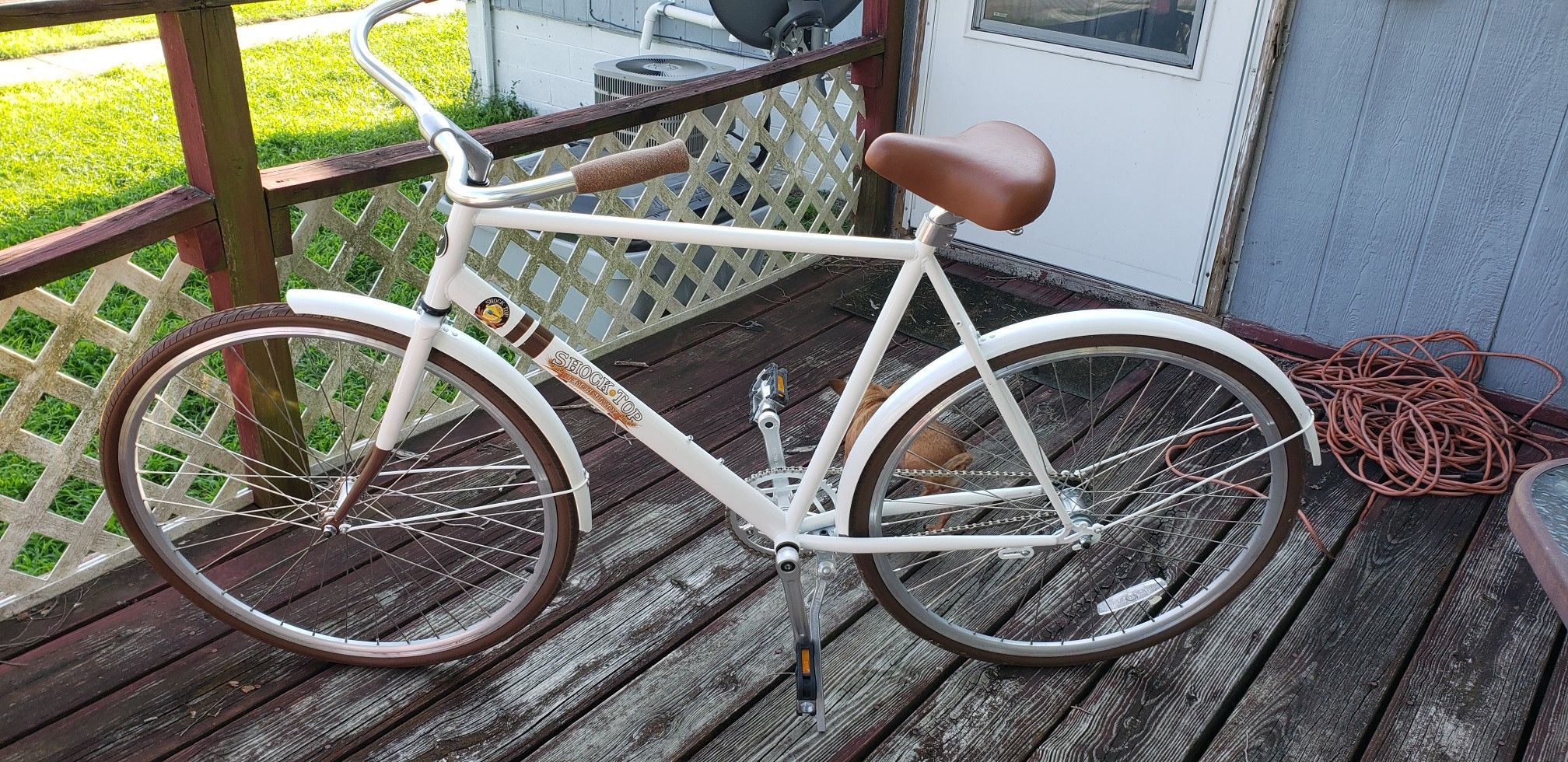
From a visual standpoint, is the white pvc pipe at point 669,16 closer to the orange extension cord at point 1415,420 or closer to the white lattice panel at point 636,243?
the white lattice panel at point 636,243

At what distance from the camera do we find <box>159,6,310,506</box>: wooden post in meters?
1.80

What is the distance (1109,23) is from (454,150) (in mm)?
2163

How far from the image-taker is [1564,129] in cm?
250

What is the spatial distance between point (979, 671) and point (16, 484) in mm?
2200

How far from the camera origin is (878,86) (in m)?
3.37

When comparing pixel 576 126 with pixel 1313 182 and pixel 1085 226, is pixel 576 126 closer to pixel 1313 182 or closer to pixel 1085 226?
pixel 1085 226

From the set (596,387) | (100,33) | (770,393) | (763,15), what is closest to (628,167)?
(596,387)

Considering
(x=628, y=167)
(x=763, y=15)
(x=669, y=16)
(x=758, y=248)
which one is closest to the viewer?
(x=628, y=167)

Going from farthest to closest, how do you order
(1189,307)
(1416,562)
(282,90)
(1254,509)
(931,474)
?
(282,90) → (1189,307) → (1254,509) → (1416,562) → (931,474)

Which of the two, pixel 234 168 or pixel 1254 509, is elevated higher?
pixel 234 168

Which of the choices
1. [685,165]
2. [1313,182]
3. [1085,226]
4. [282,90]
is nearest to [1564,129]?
[1313,182]

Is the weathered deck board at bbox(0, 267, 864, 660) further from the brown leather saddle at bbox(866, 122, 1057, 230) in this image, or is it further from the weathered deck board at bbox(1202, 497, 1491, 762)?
the weathered deck board at bbox(1202, 497, 1491, 762)

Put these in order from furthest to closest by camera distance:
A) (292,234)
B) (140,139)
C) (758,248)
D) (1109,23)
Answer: (140,139), (1109,23), (292,234), (758,248)

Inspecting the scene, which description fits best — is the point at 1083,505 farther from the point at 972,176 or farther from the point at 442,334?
the point at 442,334
